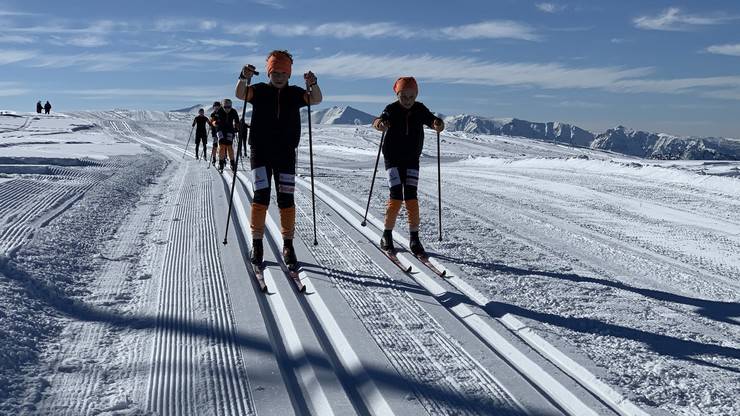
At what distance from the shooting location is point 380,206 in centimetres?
954

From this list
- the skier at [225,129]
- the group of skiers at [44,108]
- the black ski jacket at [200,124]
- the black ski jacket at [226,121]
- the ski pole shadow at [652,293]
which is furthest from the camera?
the group of skiers at [44,108]

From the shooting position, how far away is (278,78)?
5.55 metres

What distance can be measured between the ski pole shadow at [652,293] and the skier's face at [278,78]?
7.64 ft

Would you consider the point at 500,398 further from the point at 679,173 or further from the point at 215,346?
the point at 679,173

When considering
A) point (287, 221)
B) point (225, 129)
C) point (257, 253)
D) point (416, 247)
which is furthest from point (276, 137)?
point (225, 129)

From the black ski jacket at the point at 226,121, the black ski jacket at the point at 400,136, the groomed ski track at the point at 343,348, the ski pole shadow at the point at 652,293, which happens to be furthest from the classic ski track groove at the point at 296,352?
the black ski jacket at the point at 226,121

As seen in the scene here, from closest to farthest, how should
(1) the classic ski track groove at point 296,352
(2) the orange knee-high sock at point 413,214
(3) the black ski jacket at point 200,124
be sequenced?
(1) the classic ski track groove at point 296,352
(2) the orange knee-high sock at point 413,214
(3) the black ski jacket at point 200,124

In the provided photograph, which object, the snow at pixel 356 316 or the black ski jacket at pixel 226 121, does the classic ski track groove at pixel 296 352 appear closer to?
the snow at pixel 356 316

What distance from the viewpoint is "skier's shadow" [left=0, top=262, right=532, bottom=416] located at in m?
3.04

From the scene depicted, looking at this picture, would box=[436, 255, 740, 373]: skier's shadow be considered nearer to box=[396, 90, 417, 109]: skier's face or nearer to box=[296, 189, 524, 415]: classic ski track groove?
box=[296, 189, 524, 415]: classic ski track groove

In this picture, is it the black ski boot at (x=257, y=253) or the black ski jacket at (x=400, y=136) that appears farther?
the black ski jacket at (x=400, y=136)

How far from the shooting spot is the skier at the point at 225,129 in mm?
15500

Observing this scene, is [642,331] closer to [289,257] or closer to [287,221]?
[289,257]

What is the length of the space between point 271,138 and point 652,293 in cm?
358
